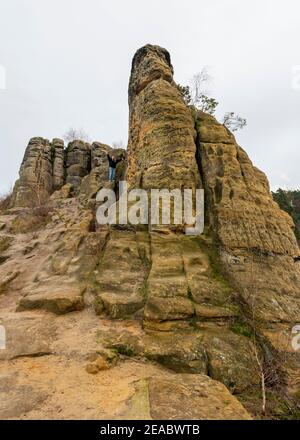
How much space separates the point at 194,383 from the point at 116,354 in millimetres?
1835

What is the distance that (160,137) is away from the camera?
9.98m

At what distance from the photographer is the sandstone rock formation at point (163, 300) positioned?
4652mm

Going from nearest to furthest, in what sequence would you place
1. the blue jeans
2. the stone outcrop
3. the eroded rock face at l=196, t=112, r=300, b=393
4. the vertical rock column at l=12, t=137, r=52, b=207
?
the eroded rock face at l=196, t=112, r=300, b=393
the blue jeans
the vertical rock column at l=12, t=137, r=52, b=207
the stone outcrop

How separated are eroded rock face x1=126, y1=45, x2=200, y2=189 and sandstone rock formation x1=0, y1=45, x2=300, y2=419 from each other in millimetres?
50

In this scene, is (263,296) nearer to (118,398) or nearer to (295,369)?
(295,369)

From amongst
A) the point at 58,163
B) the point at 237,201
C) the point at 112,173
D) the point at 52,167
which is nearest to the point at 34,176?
the point at 52,167

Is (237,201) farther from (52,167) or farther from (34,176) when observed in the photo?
(52,167)

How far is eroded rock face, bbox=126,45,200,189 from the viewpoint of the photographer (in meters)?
9.43

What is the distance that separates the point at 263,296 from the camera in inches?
287

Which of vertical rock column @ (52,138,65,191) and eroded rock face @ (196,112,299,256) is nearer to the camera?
eroded rock face @ (196,112,299,256)

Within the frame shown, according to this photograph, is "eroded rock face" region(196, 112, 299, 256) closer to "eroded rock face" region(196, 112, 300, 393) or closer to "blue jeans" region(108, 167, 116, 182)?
"eroded rock face" region(196, 112, 300, 393)

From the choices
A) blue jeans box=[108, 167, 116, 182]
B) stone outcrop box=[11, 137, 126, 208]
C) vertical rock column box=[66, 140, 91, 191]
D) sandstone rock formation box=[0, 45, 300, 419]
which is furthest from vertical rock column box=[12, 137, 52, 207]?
sandstone rock formation box=[0, 45, 300, 419]

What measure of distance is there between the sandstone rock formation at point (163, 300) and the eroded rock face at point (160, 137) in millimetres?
50
